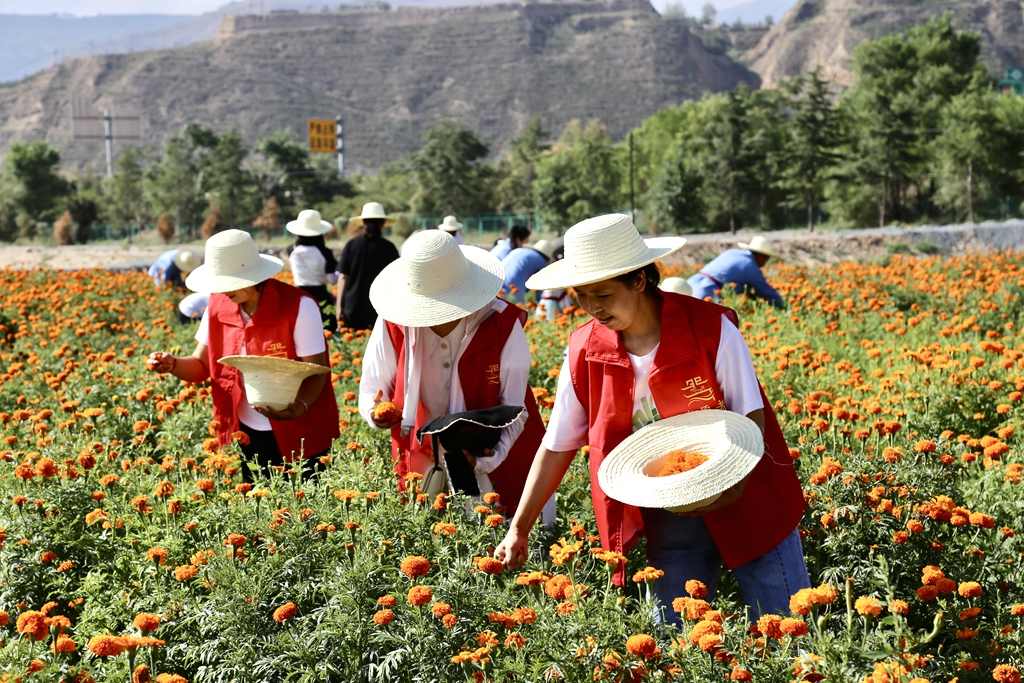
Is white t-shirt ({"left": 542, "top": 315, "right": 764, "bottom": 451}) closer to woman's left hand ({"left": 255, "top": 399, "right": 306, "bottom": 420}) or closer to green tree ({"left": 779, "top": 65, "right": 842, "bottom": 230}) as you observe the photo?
woman's left hand ({"left": 255, "top": 399, "right": 306, "bottom": 420})

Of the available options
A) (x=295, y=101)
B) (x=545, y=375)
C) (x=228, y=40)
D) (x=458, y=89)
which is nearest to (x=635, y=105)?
(x=458, y=89)

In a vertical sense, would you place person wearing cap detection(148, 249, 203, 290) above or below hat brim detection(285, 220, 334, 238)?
below

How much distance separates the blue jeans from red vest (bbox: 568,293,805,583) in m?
0.07

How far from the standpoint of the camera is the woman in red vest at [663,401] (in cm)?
A: 281

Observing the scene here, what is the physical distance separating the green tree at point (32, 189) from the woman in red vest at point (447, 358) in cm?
6776

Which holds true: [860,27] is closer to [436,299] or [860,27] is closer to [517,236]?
[517,236]

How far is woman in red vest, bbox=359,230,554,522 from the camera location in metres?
3.67

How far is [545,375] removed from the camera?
683 centimetres

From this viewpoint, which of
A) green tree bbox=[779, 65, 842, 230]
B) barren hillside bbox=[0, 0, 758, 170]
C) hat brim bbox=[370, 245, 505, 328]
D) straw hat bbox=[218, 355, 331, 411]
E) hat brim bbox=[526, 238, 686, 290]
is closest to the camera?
hat brim bbox=[526, 238, 686, 290]

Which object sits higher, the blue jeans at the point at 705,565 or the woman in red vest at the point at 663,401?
the woman in red vest at the point at 663,401

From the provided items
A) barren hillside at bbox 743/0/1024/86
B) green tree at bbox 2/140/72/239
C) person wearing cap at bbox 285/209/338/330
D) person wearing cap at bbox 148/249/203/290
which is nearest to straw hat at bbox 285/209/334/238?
person wearing cap at bbox 285/209/338/330

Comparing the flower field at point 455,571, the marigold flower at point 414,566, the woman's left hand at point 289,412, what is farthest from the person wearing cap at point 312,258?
the marigold flower at point 414,566

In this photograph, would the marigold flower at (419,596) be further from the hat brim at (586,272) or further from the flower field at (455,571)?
the hat brim at (586,272)

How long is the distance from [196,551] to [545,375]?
3732mm
